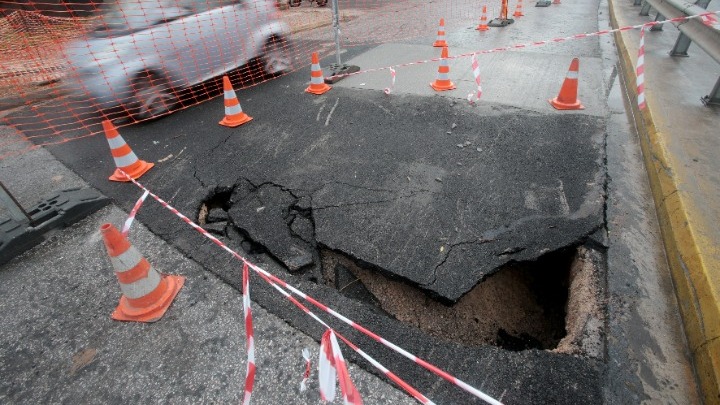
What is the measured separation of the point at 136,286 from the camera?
7.65ft

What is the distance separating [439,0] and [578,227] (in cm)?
1635

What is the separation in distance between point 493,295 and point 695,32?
4635 millimetres

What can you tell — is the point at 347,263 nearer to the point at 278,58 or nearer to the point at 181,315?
the point at 181,315

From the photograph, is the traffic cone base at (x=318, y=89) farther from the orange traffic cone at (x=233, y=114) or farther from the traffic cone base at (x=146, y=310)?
the traffic cone base at (x=146, y=310)

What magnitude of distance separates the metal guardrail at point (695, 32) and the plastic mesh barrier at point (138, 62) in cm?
623

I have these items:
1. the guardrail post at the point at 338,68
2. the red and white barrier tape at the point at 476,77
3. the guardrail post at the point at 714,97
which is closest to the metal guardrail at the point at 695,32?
the guardrail post at the point at 714,97

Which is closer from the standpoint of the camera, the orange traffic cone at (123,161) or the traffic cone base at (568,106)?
the orange traffic cone at (123,161)

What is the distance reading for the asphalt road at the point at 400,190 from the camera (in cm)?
214

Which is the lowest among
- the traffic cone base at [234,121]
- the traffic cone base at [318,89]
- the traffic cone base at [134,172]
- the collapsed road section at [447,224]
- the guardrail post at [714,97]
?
the collapsed road section at [447,224]

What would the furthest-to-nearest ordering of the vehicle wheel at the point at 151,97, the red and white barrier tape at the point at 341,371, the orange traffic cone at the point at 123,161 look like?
1. the vehicle wheel at the point at 151,97
2. the orange traffic cone at the point at 123,161
3. the red and white barrier tape at the point at 341,371

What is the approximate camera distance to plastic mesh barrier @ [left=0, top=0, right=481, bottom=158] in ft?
16.5

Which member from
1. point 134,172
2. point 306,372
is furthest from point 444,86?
point 306,372

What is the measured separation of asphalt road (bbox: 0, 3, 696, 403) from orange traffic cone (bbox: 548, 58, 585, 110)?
20 cm

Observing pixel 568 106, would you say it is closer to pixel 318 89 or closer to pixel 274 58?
pixel 318 89
